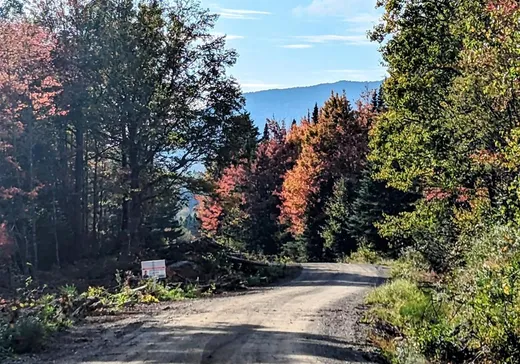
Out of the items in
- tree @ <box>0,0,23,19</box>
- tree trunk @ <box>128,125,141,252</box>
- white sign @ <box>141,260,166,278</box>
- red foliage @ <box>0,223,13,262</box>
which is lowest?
white sign @ <box>141,260,166,278</box>

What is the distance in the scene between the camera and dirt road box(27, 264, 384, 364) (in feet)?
32.9

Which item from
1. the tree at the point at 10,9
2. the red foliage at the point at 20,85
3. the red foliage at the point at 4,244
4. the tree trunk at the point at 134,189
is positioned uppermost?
the tree at the point at 10,9

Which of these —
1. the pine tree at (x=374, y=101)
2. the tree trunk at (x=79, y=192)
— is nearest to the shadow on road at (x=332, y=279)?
the tree trunk at (x=79, y=192)

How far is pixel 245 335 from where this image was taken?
11953 millimetres

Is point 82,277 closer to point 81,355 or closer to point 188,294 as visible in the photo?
point 188,294

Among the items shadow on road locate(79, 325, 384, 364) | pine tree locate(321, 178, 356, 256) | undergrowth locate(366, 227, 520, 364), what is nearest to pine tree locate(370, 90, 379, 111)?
pine tree locate(321, 178, 356, 256)

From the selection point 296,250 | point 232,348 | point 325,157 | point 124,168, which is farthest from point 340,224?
point 232,348

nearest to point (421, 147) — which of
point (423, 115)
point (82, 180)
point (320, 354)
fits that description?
point (423, 115)

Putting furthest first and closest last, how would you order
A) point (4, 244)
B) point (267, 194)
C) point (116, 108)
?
1. point (267, 194)
2. point (116, 108)
3. point (4, 244)

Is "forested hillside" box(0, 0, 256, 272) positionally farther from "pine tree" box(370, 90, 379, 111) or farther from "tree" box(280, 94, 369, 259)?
"pine tree" box(370, 90, 379, 111)

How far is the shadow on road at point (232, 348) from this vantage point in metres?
9.84

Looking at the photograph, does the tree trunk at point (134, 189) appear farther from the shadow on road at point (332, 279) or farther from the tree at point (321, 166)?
the tree at point (321, 166)

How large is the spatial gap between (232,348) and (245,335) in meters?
1.36

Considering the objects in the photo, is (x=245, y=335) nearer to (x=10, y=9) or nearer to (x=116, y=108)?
(x=116, y=108)
